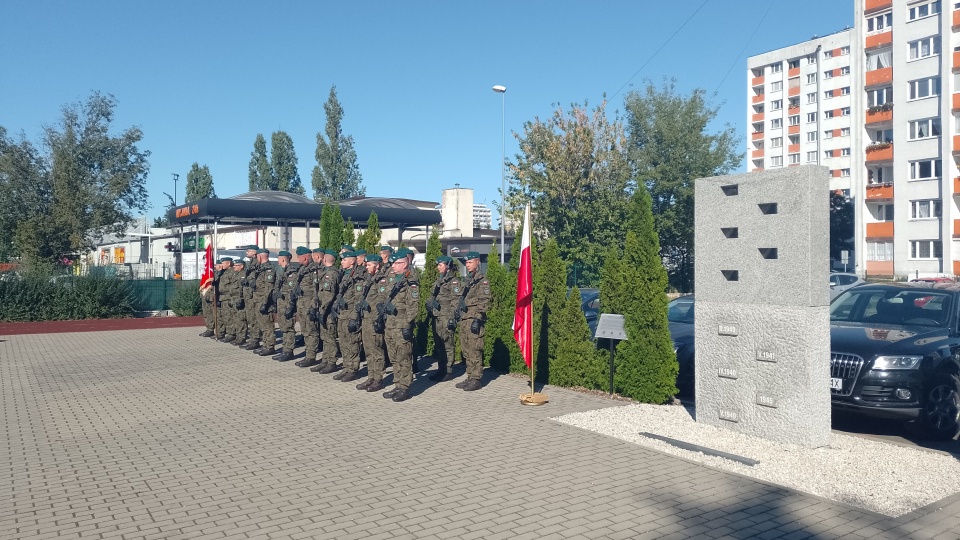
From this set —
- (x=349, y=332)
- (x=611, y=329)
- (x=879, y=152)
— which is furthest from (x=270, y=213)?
(x=879, y=152)

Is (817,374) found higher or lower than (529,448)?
higher

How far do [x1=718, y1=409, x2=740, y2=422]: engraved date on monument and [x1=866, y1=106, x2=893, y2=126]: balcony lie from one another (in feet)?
148

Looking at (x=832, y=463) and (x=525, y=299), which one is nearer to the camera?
(x=832, y=463)

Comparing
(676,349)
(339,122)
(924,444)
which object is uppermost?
(339,122)

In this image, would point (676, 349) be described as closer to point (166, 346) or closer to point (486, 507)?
point (486, 507)

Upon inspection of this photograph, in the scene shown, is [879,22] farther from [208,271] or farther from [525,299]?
[525,299]

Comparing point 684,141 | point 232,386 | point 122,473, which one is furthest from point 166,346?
point 684,141

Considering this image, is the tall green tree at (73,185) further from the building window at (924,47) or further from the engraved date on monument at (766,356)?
the building window at (924,47)

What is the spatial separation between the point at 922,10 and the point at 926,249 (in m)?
13.6

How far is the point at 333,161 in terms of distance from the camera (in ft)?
214

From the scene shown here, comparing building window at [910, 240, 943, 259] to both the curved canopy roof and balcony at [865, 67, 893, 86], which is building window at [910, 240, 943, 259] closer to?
balcony at [865, 67, 893, 86]

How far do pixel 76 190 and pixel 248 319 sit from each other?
16.3 metres

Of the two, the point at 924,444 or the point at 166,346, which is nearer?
the point at 924,444

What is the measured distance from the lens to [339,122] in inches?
2591
